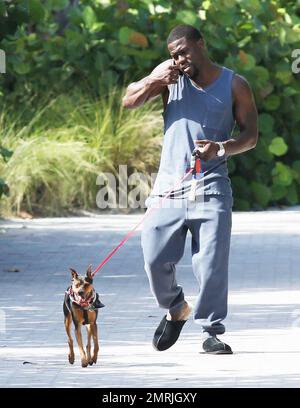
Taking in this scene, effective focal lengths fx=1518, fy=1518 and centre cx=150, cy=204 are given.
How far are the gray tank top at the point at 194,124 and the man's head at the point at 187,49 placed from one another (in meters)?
0.10

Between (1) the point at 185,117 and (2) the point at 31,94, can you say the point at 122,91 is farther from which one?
(1) the point at 185,117

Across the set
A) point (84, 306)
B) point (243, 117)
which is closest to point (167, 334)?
point (84, 306)

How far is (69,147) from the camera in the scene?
54.1 ft

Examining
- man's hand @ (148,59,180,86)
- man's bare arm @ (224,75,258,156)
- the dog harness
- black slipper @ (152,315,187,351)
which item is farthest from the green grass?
the dog harness

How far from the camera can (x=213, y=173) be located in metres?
8.28

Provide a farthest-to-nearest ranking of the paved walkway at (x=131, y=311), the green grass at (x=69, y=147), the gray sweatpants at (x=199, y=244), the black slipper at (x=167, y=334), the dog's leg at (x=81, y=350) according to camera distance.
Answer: the green grass at (x=69, y=147) → the black slipper at (x=167, y=334) → the gray sweatpants at (x=199, y=244) → the dog's leg at (x=81, y=350) → the paved walkway at (x=131, y=311)

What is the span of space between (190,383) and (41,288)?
3.89 meters

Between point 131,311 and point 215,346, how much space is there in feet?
5.94

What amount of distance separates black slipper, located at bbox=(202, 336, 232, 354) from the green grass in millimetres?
7747

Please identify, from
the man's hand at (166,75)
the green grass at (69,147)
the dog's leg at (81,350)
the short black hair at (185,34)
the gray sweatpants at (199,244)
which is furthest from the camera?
the green grass at (69,147)

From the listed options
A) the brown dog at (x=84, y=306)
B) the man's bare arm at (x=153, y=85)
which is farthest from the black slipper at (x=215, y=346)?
the man's bare arm at (x=153, y=85)

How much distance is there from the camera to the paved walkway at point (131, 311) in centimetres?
773

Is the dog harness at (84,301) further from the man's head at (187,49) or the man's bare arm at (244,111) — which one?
the man's head at (187,49)
